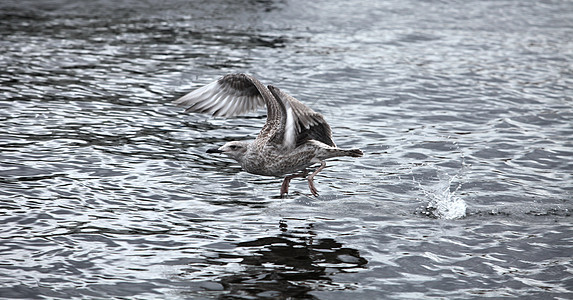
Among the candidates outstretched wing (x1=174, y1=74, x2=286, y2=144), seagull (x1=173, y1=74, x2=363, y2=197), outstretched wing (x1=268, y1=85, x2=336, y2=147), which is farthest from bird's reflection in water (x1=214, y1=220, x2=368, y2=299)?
outstretched wing (x1=174, y1=74, x2=286, y2=144)

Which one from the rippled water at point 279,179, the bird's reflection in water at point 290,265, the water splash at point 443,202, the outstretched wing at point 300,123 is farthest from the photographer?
the water splash at point 443,202

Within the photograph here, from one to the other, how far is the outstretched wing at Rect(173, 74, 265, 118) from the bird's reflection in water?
246 centimetres

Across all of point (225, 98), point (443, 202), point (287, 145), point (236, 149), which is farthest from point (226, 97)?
point (443, 202)

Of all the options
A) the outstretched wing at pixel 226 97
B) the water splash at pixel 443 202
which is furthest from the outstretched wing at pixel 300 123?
the water splash at pixel 443 202

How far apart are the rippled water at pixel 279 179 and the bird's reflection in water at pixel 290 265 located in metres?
0.03

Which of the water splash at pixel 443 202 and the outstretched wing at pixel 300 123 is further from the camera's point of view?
the water splash at pixel 443 202

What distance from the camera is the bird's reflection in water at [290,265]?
7199 mm

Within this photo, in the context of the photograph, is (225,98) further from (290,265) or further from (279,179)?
(290,265)

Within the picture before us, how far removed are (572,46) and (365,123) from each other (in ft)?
28.8

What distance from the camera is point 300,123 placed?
9.31 meters

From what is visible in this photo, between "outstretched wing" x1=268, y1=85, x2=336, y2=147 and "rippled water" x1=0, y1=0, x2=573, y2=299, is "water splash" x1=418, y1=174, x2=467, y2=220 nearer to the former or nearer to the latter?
"rippled water" x1=0, y1=0, x2=573, y2=299

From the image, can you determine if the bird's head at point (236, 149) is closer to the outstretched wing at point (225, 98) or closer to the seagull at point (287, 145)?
the seagull at point (287, 145)

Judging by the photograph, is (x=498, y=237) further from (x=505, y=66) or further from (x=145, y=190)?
(x=505, y=66)

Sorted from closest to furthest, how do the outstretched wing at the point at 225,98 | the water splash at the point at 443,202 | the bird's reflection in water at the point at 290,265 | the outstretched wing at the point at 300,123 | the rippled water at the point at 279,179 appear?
the bird's reflection in water at the point at 290,265 → the rippled water at the point at 279,179 → the outstretched wing at the point at 300,123 → the water splash at the point at 443,202 → the outstretched wing at the point at 225,98
